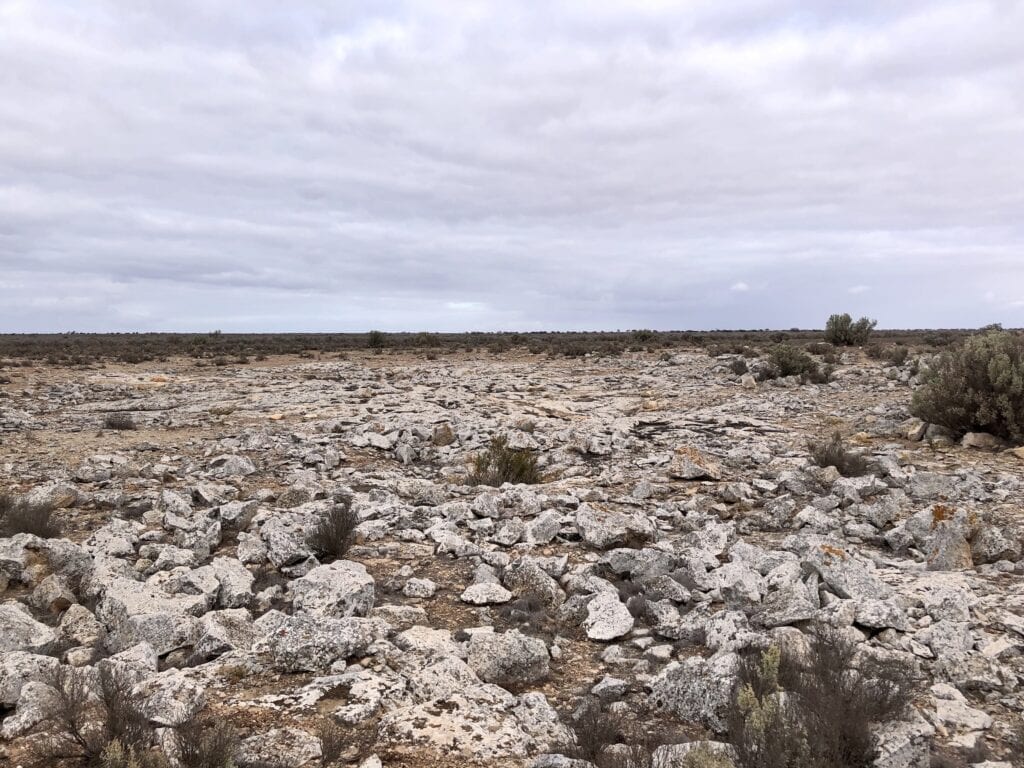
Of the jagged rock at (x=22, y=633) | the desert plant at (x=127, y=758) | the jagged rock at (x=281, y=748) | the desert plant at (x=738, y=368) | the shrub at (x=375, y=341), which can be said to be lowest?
the jagged rock at (x=281, y=748)

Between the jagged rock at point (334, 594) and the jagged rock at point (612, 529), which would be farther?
the jagged rock at point (612, 529)

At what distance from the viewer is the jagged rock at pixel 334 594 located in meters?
4.46

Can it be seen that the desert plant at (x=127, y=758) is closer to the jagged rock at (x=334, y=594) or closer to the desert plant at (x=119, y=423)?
the jagged rock at (x=334, y=594)

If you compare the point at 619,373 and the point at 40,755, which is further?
the point at 619,373

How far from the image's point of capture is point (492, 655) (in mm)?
3869

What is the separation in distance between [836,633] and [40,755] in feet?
12.4

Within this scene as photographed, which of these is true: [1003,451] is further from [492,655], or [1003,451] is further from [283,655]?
[283,655]

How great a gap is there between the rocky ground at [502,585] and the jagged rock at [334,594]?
0.07ft

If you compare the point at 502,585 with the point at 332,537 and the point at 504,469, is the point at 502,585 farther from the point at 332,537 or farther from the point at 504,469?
the point at 504,469

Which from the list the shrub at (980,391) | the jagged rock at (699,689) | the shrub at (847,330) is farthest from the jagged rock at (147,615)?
the shrub at (847,330)

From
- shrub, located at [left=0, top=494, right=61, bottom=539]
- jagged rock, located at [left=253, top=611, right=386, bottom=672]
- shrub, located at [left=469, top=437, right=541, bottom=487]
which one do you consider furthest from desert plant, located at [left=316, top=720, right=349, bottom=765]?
shrub, located at [left=469, top=437, right=541, bottom=487]

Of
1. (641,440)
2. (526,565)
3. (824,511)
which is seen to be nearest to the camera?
(526,565)

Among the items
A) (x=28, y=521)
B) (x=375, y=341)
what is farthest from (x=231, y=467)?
→ (x=375, y=341)

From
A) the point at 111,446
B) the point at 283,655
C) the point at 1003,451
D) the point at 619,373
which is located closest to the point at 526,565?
the point at 283,655
